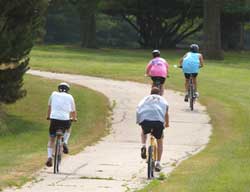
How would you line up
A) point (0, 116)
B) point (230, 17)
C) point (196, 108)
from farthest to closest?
point (230, 17)
point (196, 108)
point (0, 116)

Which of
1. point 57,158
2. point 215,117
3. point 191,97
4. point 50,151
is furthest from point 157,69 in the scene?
point 57,158

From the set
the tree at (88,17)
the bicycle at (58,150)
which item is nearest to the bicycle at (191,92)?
the bicycle at (58,150)

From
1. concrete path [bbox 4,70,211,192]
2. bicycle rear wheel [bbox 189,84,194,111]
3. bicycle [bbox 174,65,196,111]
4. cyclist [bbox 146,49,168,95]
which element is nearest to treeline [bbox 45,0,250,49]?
concrete path [bbox 4,70,211,192]

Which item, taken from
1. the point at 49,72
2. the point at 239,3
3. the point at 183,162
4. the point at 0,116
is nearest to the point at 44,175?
the point at 183,162

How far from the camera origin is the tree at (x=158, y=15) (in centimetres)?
6334

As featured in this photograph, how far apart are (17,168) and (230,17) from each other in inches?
2027

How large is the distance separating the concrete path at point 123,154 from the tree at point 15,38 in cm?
293

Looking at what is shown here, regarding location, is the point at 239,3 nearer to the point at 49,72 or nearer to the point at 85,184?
the point at 49,72

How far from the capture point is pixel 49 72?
35719 millimetres

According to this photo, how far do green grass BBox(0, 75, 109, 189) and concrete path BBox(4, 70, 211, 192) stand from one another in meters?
0.38

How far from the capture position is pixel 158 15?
64312 mm

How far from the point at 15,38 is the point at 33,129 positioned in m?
2.41

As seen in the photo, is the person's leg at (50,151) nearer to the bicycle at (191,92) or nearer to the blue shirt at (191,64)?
the bicycle at (191,92)

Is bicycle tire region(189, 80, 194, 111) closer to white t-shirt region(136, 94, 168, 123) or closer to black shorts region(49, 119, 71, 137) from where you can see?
black shorts region(49, 119, 71, 137)
